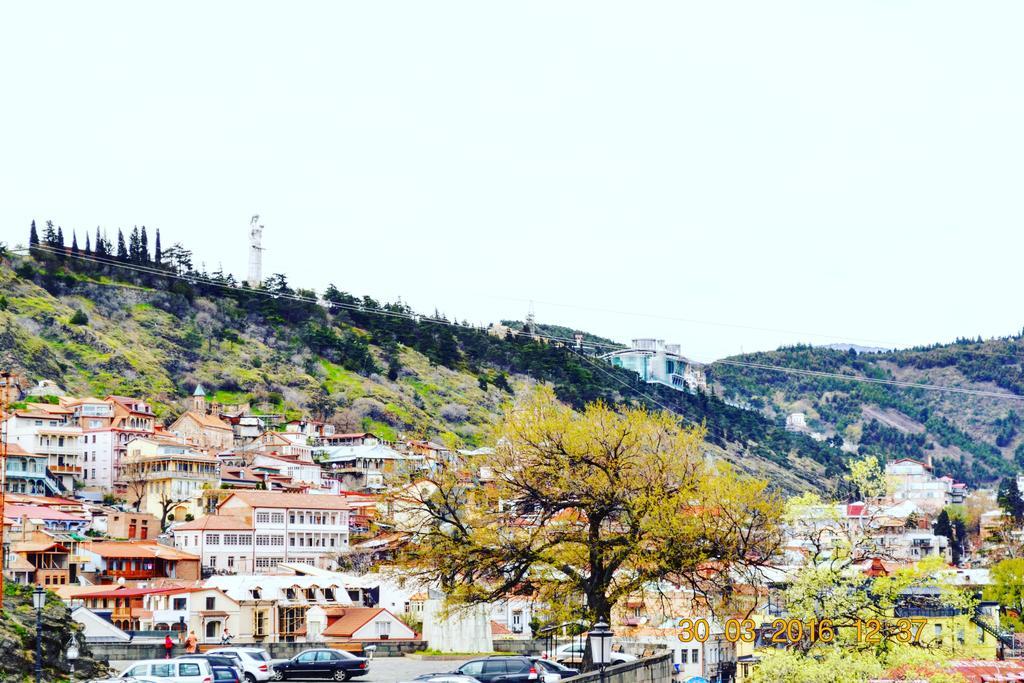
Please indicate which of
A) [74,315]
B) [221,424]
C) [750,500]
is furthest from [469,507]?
[74,315]

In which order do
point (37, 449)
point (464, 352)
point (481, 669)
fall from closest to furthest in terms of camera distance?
point (481, 669) < point (37, 449) < point (464, 352)

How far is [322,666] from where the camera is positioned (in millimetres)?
36438

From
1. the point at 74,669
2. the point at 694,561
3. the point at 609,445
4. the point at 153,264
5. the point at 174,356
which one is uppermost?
the point at 153,264

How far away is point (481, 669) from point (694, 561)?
6.47 metres

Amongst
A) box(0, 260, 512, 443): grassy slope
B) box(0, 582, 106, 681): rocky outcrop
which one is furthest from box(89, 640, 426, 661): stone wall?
box(0, 260, 512, 443): grassy slope

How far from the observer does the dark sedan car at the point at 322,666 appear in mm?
36156

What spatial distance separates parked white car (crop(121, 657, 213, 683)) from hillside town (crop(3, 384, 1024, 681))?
744 centimetres

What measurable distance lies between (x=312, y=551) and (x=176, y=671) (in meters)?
63.0

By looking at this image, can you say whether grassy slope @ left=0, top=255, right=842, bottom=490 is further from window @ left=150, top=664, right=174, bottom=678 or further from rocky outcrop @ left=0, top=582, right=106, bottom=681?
window @ left=150, top=664, right=174, bottom=678

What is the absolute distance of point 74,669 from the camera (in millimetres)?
35625

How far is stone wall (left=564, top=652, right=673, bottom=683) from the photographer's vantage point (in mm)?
25859

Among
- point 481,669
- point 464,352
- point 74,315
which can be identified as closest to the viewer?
point 481,669

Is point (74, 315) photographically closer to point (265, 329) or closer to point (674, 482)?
point (265, 329)

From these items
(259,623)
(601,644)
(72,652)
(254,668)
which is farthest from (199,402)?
(601,644)
